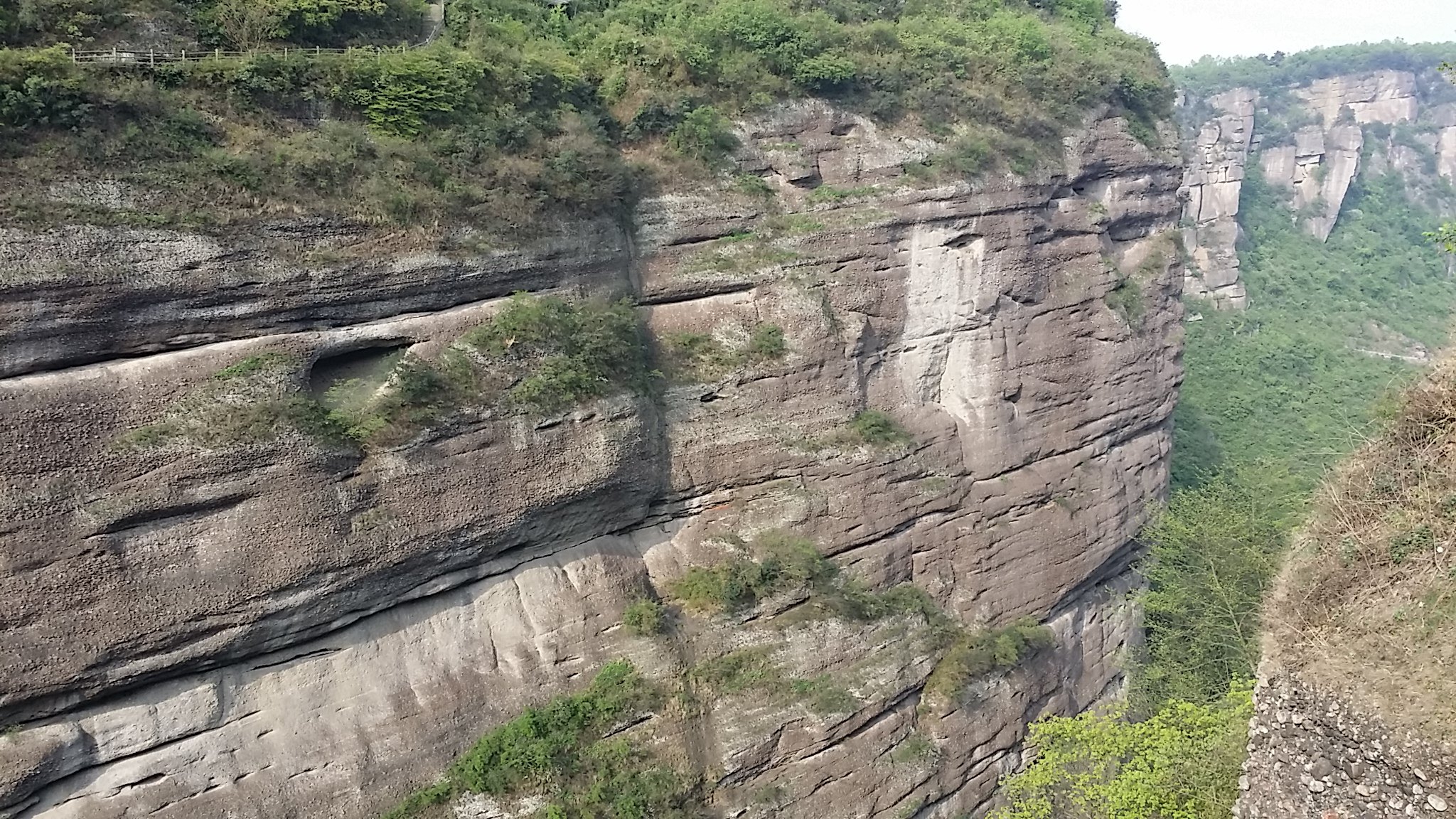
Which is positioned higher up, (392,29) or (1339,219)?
(392,29)

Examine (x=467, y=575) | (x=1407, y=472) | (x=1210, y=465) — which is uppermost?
(x=1407, y=472)

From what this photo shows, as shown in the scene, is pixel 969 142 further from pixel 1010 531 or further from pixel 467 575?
pixel 467 575

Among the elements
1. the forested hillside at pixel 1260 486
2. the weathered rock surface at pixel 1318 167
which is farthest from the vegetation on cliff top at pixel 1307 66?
the forested hillside at pixel 1260 486

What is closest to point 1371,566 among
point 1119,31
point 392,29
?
point 392,29

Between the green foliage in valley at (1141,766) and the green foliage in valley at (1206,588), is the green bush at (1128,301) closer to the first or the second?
the green foliage in valley at (1206,588)

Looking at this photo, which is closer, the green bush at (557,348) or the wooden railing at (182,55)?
the wooden railing at (182,55)

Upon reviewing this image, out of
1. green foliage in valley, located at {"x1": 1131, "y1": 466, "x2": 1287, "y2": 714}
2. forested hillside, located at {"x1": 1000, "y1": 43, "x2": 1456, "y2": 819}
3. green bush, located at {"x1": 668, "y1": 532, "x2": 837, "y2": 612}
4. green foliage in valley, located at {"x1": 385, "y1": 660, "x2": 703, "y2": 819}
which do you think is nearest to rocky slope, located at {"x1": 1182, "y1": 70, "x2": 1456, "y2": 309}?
forested hillside, located at {"x1": 1000, "y1": 43, "x2": 1456, "y2": 819}

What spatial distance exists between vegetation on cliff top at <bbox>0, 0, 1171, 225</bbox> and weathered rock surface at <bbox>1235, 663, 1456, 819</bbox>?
1022cm

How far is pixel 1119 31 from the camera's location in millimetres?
22328

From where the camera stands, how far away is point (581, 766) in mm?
11047

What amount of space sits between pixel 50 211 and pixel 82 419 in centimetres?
220

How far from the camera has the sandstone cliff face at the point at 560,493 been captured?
29.5 ft

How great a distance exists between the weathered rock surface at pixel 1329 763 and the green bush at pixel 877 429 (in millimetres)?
7824

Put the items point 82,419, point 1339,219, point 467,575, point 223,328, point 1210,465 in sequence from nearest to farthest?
point 82,419 → point 223,328 → point 467,575 → point 1210,465 → point 1339,219
